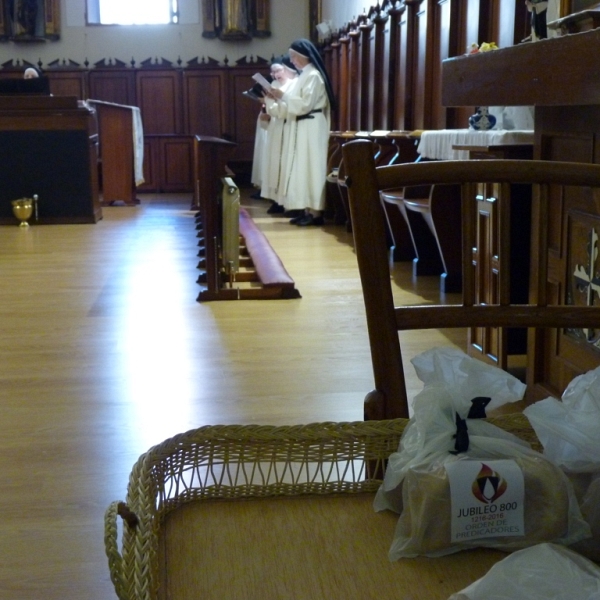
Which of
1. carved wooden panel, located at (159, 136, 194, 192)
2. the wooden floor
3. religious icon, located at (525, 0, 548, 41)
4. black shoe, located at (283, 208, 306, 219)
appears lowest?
the wooden floor

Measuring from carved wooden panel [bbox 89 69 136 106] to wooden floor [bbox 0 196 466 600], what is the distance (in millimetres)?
7201

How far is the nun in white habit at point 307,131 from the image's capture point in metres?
8.42

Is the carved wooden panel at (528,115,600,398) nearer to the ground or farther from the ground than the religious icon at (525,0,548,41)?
nearer to the ground

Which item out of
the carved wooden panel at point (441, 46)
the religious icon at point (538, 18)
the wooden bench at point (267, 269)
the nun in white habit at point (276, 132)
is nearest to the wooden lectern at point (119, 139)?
the nun in white habit at point (276, 132)

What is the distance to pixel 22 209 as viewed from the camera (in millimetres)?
8430

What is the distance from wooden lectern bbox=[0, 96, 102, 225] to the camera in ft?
27.8

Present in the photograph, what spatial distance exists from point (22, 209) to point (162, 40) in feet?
18.7

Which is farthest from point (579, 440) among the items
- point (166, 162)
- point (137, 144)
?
point (166, 162)

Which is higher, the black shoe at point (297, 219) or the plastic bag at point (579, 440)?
the plastic bag at point (579, 440)

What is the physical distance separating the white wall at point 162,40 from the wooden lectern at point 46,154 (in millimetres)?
5019

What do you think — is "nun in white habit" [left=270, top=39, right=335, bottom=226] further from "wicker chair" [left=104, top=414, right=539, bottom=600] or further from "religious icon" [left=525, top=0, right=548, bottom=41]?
"wicker chair" [left=104, top=414, right=539, bottom=600]

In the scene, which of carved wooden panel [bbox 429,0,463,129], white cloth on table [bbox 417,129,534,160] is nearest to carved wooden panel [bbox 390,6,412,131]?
carved wooden panel [bbox 429,0,463,129]

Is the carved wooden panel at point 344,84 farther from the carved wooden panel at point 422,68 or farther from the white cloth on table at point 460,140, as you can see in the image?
the white cloth on table at point 460,140

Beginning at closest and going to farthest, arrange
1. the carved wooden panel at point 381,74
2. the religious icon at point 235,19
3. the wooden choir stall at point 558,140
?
the wooden choir stall at point 558,140, the carved wooden panel at point 381,74, the religious icon at point 235,19
